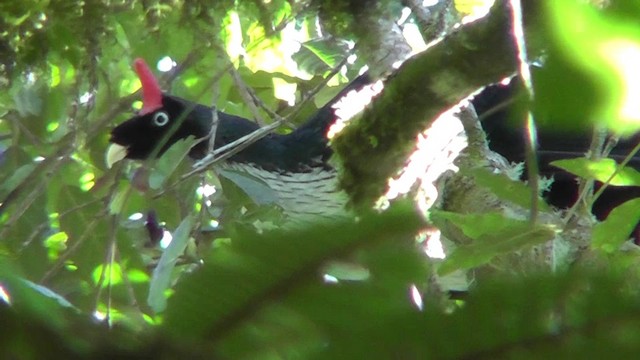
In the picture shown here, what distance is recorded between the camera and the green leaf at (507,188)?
1.30m

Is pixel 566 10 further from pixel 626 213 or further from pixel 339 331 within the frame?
pixel 626 213

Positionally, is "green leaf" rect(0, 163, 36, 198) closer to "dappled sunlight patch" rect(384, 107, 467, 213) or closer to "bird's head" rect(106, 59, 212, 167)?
"bird's head" rect(106, 59, 212, 167)

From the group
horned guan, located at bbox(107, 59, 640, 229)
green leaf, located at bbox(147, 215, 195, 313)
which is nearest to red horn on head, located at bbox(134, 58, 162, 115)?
horned guan, located at bbox(107, 59, 640, 229)

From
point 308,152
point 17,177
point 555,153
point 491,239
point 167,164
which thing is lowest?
point 555,153

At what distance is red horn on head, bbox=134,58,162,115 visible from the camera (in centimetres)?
238

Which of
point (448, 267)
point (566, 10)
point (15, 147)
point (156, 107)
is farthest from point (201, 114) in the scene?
point (566, 10)

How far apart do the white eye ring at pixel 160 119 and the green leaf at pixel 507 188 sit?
67.9 inches

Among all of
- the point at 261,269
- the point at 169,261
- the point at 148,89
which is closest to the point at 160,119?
the point at 148,89

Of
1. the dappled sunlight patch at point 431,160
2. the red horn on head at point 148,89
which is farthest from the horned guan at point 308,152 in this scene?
the dappled sunlight patch at point 431,160

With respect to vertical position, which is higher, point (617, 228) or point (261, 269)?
point (261, 269)

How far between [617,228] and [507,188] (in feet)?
0.54

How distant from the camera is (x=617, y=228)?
4.01 feet

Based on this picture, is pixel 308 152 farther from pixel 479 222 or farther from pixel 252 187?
pixel 479 222

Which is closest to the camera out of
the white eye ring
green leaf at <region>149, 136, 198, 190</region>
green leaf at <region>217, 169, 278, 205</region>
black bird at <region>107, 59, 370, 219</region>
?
green leaf at <region>149, 136, 198, 190</region>
